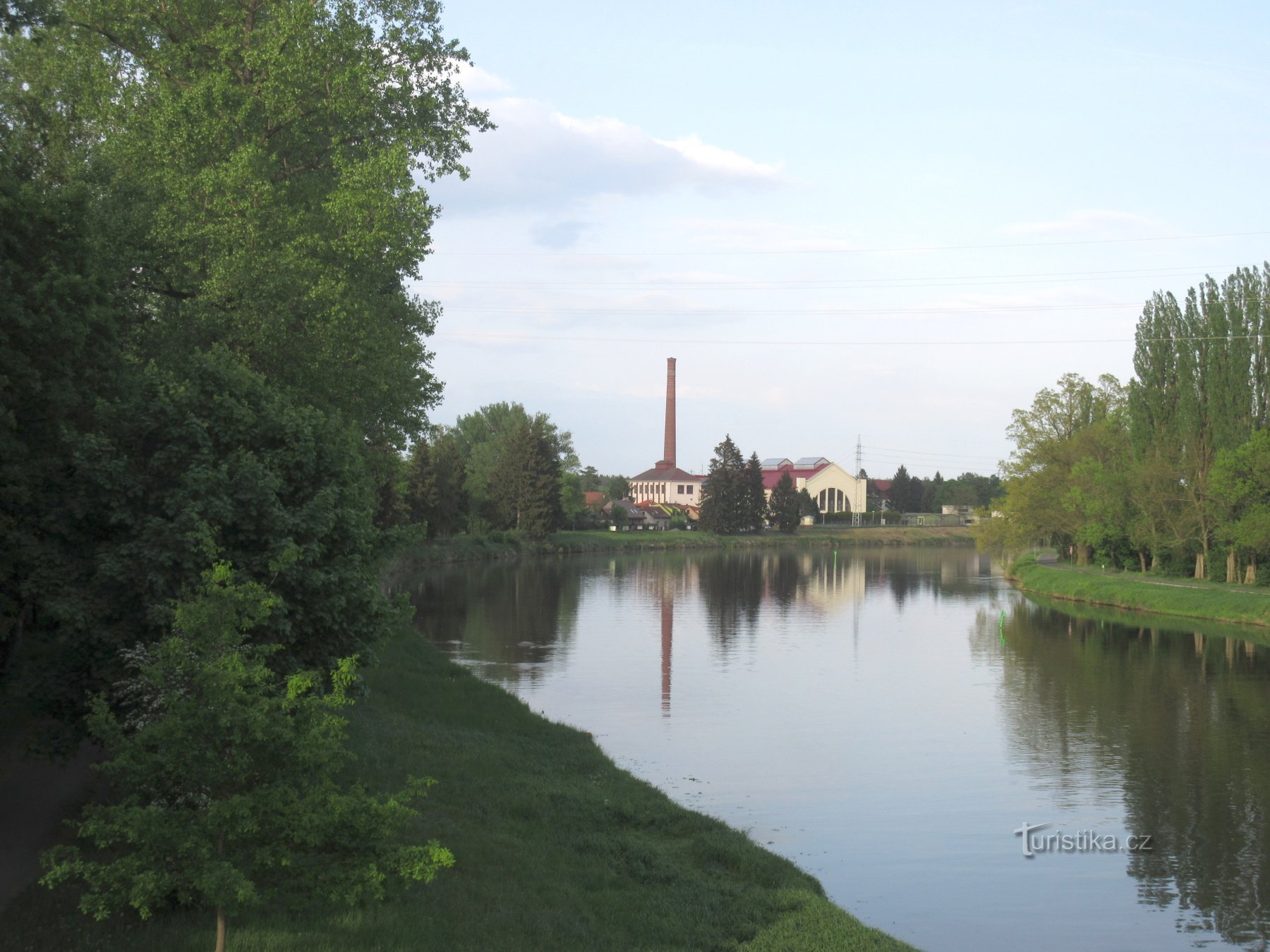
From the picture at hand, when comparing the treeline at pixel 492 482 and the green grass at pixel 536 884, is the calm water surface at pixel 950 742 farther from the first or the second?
the treeline at pixel 492 482

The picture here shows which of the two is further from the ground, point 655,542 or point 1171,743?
point 655,542

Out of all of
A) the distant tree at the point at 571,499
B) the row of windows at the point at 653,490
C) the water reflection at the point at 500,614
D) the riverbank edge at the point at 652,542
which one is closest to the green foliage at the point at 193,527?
the water reflection at the point at 500,614

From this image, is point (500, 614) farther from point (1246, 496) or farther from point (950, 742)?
point (1246, 496)

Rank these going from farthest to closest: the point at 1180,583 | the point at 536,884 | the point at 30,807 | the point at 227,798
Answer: the point at 1180,583 < the point at 30,807 < the point at 536,884 < the point at 227,798

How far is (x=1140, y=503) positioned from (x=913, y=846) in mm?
45451

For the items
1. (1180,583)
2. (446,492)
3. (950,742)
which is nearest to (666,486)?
(446,492)

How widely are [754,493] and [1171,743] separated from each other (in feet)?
362

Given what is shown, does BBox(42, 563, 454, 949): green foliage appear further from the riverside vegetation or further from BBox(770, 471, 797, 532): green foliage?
BBox(770, 471, 797, 532): green foliage

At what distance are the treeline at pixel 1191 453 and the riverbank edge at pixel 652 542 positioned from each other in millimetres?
44522

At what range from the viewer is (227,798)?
927 centimetres

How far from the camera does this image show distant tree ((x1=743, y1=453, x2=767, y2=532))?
447ft

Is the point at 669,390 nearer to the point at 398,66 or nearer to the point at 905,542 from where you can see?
the point at 905,542

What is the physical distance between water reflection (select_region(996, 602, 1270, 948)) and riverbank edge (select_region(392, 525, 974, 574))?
150 feet

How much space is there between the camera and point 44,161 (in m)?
23.6
